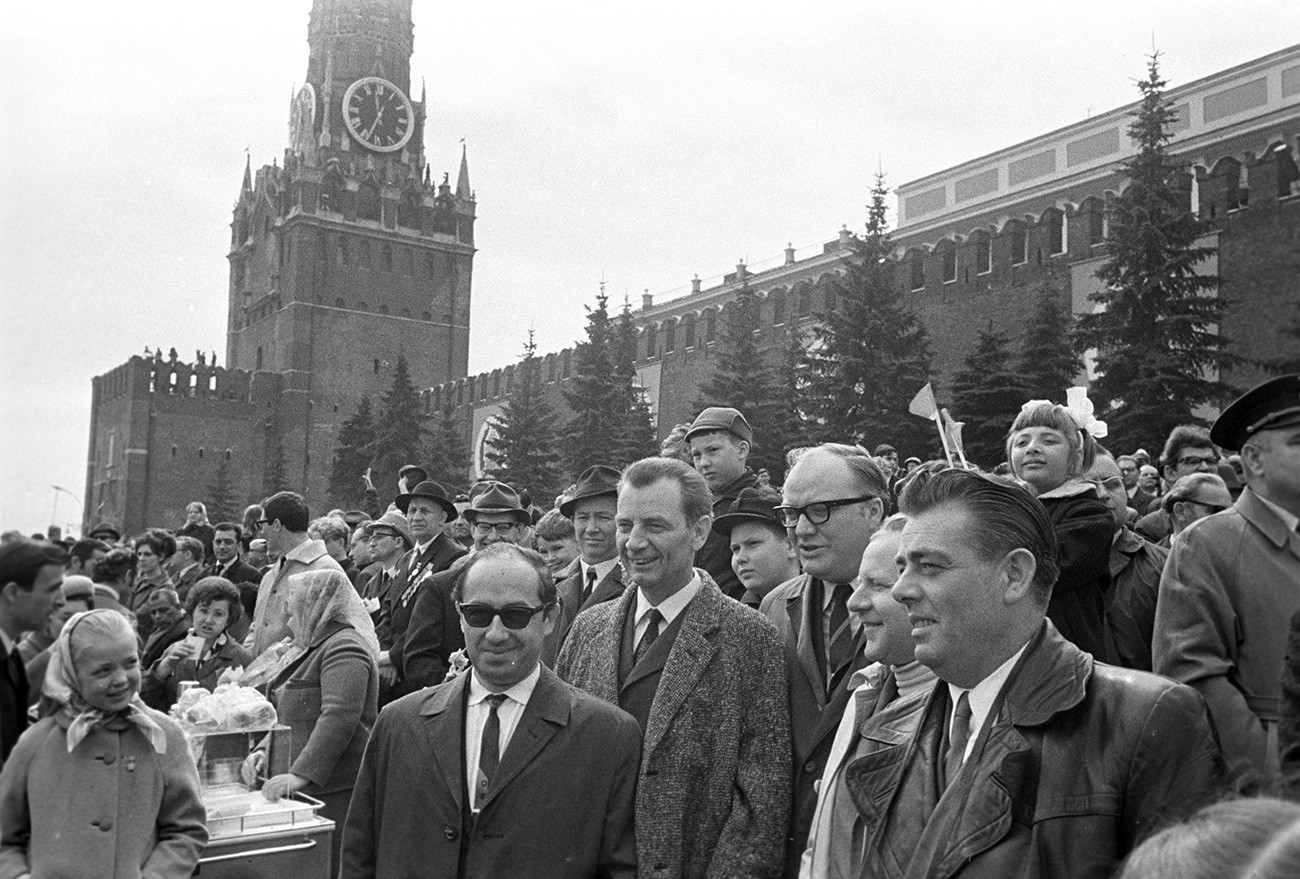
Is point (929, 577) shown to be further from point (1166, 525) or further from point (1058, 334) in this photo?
point (1058, 334)

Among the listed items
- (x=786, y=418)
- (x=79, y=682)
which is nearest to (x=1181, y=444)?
(x=79, y=682)

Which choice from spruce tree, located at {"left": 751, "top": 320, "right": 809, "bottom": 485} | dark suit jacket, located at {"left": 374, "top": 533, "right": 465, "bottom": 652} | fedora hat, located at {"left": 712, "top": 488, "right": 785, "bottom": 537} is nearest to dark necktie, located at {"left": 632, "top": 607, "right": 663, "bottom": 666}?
fedora hat, located at {"left": 712, "top": 488, "right": 785, "bottom": 537}

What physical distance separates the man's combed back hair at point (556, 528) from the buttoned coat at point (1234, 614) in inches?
146

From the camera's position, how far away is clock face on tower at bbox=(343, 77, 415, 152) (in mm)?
70062

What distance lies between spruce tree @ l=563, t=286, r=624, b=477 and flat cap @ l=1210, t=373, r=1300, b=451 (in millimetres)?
30317

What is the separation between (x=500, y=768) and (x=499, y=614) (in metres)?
0.36

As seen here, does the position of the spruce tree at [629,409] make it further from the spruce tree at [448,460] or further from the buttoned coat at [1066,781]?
the buttoned coat at [1066,781]

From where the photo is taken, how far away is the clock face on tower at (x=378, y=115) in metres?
70.1

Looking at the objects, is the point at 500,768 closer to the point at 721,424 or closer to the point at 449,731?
the point at 449,731

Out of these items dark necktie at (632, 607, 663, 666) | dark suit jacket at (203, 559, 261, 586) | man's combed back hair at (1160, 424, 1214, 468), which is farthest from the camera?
dark suit jacket at (203, 559, 261, 586)

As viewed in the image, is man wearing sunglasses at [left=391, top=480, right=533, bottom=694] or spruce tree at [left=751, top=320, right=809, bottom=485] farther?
spruce tree at [left=751, top=320, right=809, bottom=485]

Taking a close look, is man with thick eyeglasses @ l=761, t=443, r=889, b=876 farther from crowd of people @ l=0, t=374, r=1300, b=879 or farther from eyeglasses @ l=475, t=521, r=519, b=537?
eyeglasses @ l=475, t=521, r=519, b=537

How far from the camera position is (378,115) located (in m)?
70.9

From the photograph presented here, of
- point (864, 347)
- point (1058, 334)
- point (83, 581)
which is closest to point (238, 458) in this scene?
point (864, 347)
